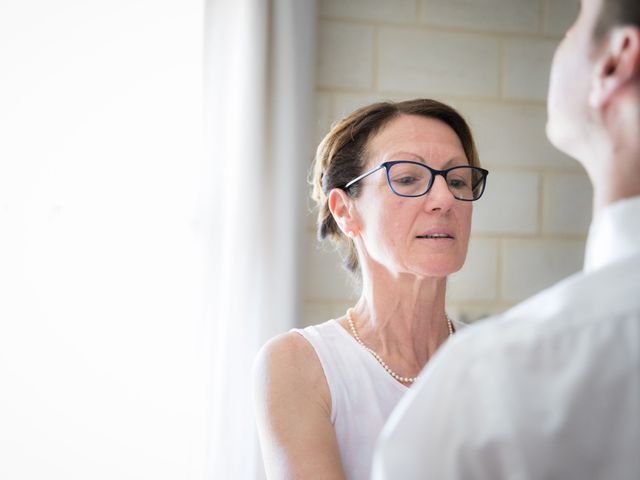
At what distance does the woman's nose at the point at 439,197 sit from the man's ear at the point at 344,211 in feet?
0.58

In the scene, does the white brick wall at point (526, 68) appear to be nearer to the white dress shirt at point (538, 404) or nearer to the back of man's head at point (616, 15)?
the back of man's head at point (616, 15)

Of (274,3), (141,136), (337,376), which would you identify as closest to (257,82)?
(274,3)

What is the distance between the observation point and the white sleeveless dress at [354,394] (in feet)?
3.92

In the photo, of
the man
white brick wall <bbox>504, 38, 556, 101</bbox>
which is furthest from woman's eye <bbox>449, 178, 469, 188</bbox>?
white brick wall <bbox>504, 38, 556, 101</bbox>

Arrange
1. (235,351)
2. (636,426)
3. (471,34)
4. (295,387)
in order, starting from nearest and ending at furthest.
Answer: (636,426), (295,387), (235,351), (471,34)

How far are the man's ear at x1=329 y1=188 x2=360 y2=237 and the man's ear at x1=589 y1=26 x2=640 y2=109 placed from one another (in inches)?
31.8

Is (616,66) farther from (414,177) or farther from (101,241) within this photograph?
(101,241)

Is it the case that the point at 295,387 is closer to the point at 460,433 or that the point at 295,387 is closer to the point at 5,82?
the point at 460,433

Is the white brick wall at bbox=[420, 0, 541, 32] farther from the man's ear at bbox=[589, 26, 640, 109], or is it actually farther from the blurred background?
the man's ear at bbox=[589, 26, 640, 109]

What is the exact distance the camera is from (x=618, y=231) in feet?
1.86

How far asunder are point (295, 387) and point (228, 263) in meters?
0.94

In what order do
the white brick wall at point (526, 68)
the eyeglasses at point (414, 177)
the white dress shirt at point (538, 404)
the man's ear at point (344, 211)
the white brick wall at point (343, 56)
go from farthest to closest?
the white brick wall at point (526, 68)
the white brick wall at point (343, 56)
the man's ear at point (344, 211)
the eyeglasses at point (414, 177)
the white dress shirt at point (538, 404)

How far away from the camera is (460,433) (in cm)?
50

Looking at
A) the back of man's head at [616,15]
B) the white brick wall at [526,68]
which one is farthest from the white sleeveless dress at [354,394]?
the white brick wall at [526,68]
